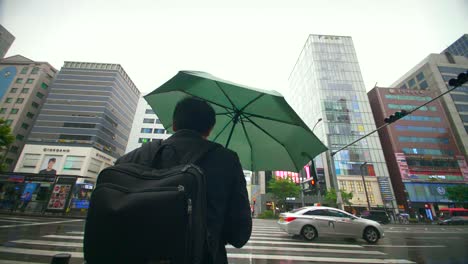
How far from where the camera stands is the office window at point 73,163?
38.8 meters

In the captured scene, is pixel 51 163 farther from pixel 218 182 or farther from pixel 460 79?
pixel 460 79

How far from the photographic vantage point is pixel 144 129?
153 feet

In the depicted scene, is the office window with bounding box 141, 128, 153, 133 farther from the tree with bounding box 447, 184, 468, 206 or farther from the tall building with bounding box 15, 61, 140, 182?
the tree with bounding box 447, 184, 468, 206

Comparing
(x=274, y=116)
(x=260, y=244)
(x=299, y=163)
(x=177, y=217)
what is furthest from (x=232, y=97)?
(x=260, y=244)

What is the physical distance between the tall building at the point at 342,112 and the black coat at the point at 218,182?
3463cm

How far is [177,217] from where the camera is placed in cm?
87

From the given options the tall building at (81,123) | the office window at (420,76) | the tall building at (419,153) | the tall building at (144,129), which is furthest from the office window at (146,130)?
the office window at (420,76)

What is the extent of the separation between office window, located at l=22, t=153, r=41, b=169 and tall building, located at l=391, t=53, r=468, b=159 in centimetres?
9074

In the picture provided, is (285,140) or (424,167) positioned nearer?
(285,140)

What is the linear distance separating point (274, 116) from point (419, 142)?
185ft

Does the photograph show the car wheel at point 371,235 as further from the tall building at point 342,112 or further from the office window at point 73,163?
the office window at point 73,163

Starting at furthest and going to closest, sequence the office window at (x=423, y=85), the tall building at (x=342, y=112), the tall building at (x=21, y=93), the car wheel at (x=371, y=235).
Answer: the office window at (x=423, y=85) → the tall building at (x=21, y=93) → the tall building at (x=342, y=112) → the car wheel at (x=371, y=235)

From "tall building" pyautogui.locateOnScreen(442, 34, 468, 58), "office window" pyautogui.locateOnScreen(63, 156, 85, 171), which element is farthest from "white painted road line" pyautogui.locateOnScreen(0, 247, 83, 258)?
"tall building" pyautogui.locateOnScreen(442, 34, 468, 58)

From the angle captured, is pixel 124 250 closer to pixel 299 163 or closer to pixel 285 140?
pixel 285 140
